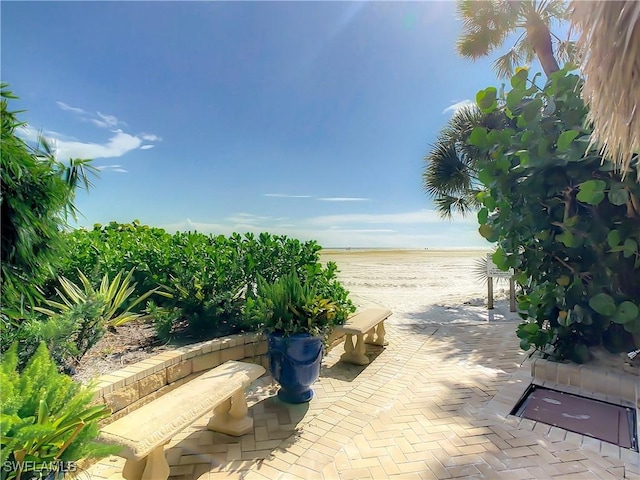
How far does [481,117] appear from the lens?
24.8 ft

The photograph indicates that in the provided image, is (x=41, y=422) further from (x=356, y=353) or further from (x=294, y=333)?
(x=356, y=353)

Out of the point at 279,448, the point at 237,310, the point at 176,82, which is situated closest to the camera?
the point at 279,448

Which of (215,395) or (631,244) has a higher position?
(631,244)

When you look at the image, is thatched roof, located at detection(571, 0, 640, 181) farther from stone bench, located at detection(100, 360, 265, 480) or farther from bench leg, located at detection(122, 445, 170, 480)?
bench leg, located at detection(122, 445, 170, 480)

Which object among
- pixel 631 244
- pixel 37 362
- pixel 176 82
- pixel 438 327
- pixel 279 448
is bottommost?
pixel 438 327

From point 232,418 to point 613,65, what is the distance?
11.1 feet

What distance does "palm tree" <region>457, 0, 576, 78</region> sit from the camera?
19.3ft

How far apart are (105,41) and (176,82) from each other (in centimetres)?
178

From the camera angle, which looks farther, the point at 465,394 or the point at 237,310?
the point at 237,310

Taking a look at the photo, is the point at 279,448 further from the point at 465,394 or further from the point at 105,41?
the point at 105,41

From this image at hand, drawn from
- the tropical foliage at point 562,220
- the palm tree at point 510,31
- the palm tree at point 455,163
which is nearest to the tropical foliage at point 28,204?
the tropical foliage at point 562,220

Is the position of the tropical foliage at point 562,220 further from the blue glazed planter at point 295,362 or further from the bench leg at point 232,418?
the bench leg at point 232,418

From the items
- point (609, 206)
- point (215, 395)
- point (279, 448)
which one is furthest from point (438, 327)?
point (215, 395)

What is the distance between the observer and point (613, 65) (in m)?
1.63
